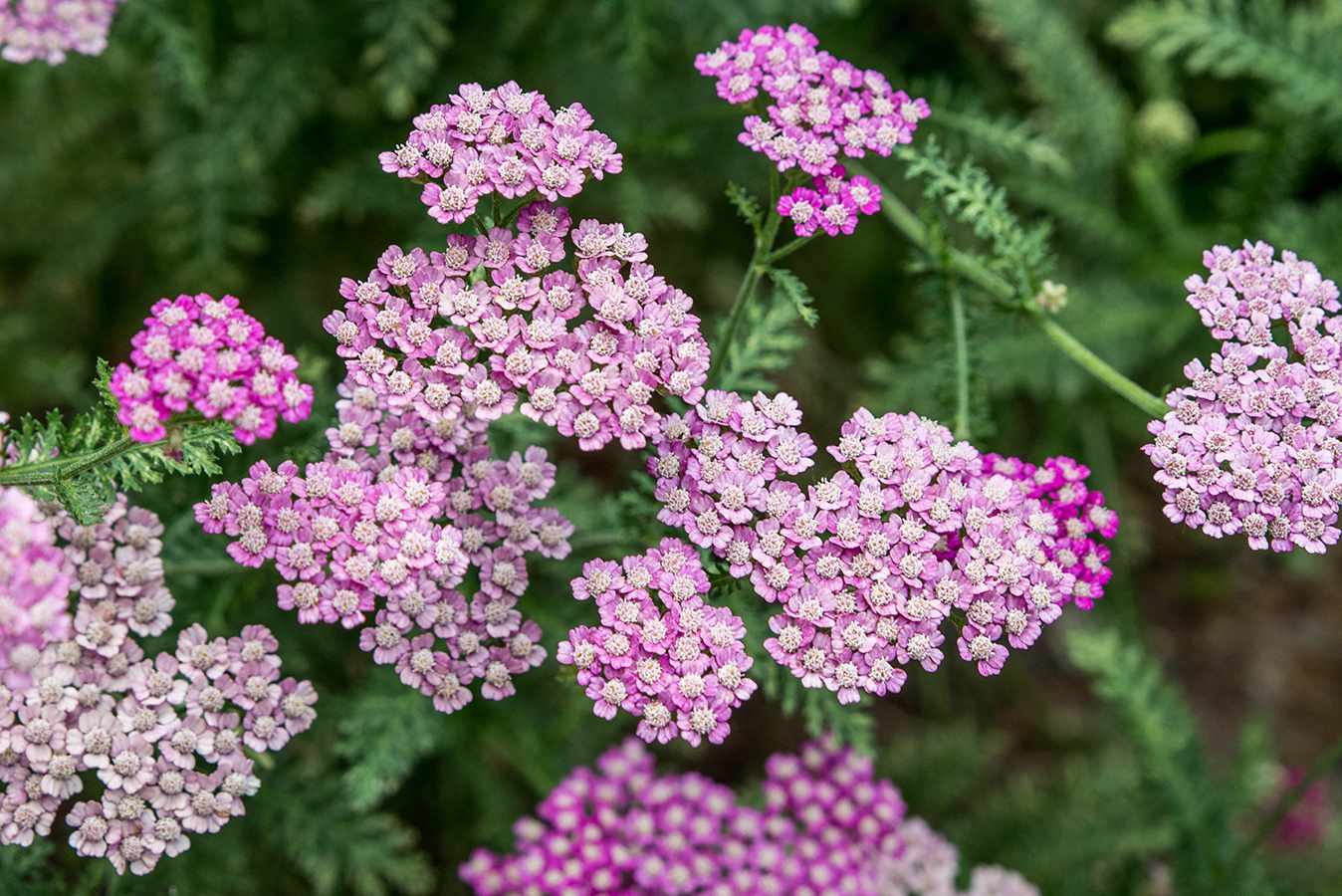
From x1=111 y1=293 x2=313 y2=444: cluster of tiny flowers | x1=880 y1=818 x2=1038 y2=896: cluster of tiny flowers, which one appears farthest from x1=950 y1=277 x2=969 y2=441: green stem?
x1=111 y1=293 x2=313 y2=444: cluster of tiny flowers

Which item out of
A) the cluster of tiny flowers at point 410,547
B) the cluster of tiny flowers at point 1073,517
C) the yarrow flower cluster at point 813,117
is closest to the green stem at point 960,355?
the cluster of tiny flowers at point 1073,517

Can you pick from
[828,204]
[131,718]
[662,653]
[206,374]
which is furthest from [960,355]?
[131,718]

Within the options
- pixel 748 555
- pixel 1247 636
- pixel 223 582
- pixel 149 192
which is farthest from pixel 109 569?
pixel 1247 636

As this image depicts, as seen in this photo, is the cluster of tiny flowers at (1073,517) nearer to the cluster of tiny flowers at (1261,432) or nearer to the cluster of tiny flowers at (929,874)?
the cluster of tiny flowers at (1261,432)

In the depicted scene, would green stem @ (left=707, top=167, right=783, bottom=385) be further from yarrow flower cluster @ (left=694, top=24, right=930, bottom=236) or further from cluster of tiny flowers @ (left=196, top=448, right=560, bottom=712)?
cluster of tiny flowers @ (left=196, top=448, right=560, bottom=712)

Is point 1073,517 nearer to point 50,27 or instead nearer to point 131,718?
point 131,718
